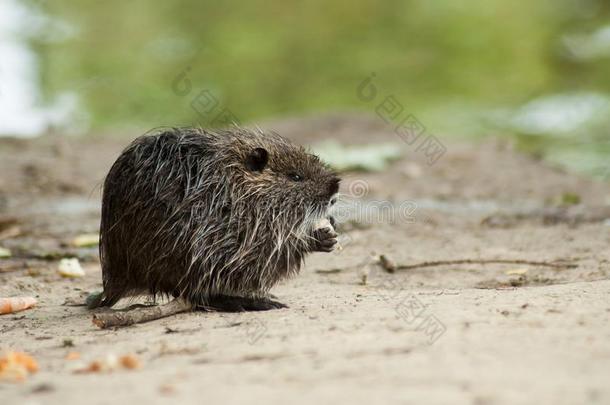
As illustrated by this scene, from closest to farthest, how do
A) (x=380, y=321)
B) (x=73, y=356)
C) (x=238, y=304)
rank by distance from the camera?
(x=73, y=356)
(x=380, y=321)
(x=238, y=304)

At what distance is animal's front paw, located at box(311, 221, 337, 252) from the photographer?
4797 mm

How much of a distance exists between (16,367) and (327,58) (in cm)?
1686

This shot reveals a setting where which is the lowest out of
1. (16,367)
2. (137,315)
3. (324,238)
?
(16,367)

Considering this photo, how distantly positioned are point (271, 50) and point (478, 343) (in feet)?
55.8

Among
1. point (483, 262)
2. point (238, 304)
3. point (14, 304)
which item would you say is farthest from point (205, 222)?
point (483, 262)

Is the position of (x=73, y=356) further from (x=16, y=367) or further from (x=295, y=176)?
(x=295, y=176)

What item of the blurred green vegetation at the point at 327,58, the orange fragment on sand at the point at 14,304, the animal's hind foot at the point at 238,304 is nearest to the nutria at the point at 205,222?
the animal's hind foot at the point at 238,304

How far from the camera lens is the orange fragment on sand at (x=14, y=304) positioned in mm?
4711

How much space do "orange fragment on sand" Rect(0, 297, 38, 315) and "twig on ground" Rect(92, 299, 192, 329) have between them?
0.87 meters

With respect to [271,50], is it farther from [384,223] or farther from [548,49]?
[384,223]

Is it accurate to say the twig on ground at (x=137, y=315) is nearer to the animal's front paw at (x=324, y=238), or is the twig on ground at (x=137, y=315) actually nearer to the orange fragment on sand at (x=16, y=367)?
the orange fragment on sand at (x=16, y=367)

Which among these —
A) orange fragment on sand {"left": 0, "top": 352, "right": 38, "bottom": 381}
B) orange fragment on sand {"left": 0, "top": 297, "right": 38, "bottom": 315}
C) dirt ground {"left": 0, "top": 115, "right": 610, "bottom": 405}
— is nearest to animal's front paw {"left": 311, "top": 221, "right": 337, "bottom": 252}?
dirt ground {"left": 0, "top": 115, "right": 610, "bottom": 405}

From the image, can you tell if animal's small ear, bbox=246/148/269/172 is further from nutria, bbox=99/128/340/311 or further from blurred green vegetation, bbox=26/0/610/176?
blurred green vegetation, bbox=26/0/610/176

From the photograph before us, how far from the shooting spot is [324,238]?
4805 millimetres
